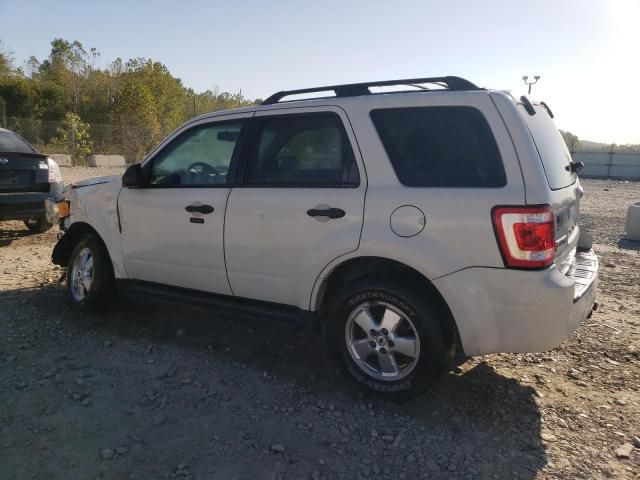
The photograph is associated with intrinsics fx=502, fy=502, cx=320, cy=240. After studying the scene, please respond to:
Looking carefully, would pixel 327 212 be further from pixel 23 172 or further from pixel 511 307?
pixel 23 172

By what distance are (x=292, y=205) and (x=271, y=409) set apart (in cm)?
136

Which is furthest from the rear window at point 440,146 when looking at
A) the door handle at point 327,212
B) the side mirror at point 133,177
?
the side mirror at point 133,177

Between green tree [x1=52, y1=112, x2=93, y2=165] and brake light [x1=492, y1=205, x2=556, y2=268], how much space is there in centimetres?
2914

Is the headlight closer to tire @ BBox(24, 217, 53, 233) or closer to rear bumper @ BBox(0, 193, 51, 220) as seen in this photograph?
rear bumper @ BBox(0, 193, 51, 220)

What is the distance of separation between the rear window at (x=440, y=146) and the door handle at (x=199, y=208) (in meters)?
1.45

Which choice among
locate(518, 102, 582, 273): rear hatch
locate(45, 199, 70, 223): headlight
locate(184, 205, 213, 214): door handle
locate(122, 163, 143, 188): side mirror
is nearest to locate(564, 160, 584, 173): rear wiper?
locate(518, 102, 582, 273): rear hatch

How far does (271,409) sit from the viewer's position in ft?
10.7

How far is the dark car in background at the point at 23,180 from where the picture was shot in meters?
7.14

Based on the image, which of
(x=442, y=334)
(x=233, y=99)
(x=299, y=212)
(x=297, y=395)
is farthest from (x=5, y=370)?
(x=233, y=99)

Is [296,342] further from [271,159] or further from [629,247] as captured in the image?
[629,247]

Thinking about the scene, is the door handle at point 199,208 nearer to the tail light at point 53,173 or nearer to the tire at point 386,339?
the tire at point 386,339

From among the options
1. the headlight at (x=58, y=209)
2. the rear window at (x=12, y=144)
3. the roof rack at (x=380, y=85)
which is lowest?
the headlight at (x=58, y=209)

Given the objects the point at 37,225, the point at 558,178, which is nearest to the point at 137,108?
the point at 37,225

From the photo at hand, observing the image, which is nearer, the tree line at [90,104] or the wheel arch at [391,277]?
the wheel arch at [391,277]
